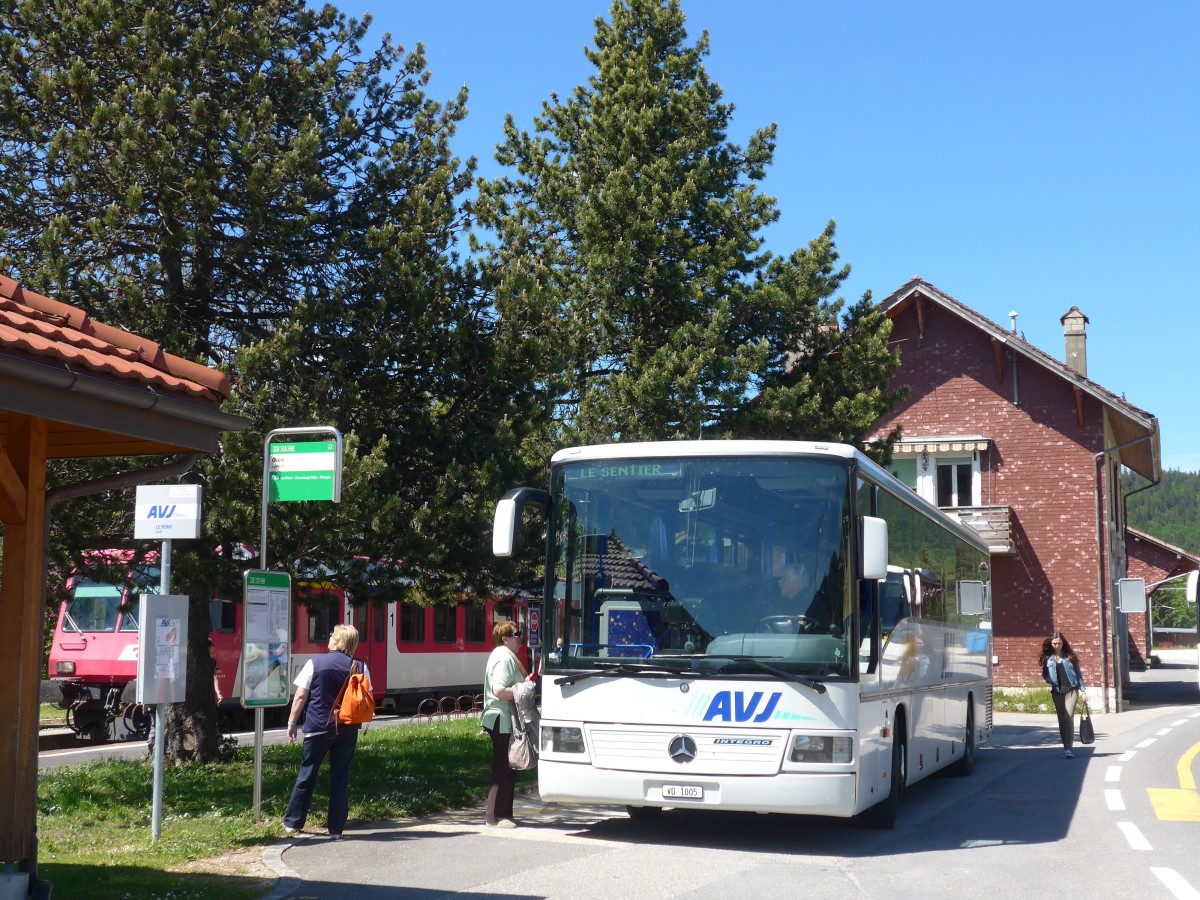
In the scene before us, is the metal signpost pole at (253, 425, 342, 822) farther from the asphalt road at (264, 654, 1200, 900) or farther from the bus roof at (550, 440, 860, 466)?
the bus roof at (550, 440, 860, 466)

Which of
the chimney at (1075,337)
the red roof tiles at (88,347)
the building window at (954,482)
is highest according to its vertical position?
the chimney at (1075,337)

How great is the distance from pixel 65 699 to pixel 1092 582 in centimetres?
2289

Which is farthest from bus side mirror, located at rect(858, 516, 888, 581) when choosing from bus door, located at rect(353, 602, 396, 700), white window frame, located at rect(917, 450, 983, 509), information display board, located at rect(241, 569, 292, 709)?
white window frame, located at rect(917, 450, 983, 509)

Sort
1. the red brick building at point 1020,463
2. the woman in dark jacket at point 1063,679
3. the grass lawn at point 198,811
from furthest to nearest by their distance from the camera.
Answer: the red brick building at point 1020,463 → the woman in dark jacket at point 1063,679 → the grass lawn at point 198,811

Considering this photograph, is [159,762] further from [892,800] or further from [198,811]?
[892,800]

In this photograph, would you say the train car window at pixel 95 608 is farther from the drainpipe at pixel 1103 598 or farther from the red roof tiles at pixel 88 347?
the drainpipe at pixel 1103 598

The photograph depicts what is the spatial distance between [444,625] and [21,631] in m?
24.4

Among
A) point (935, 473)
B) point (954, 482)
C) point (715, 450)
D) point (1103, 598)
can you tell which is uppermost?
point (935, 473)

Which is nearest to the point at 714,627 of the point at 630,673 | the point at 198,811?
the point at 630,673

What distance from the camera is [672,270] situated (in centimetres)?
1980

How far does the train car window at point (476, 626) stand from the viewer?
32.2 meters

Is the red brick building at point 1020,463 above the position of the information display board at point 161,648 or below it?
above

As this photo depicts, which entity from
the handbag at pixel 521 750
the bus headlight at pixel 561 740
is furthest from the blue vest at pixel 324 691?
the bus headlight at pixel 561 740

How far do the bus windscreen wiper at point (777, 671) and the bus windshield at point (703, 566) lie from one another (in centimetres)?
2
